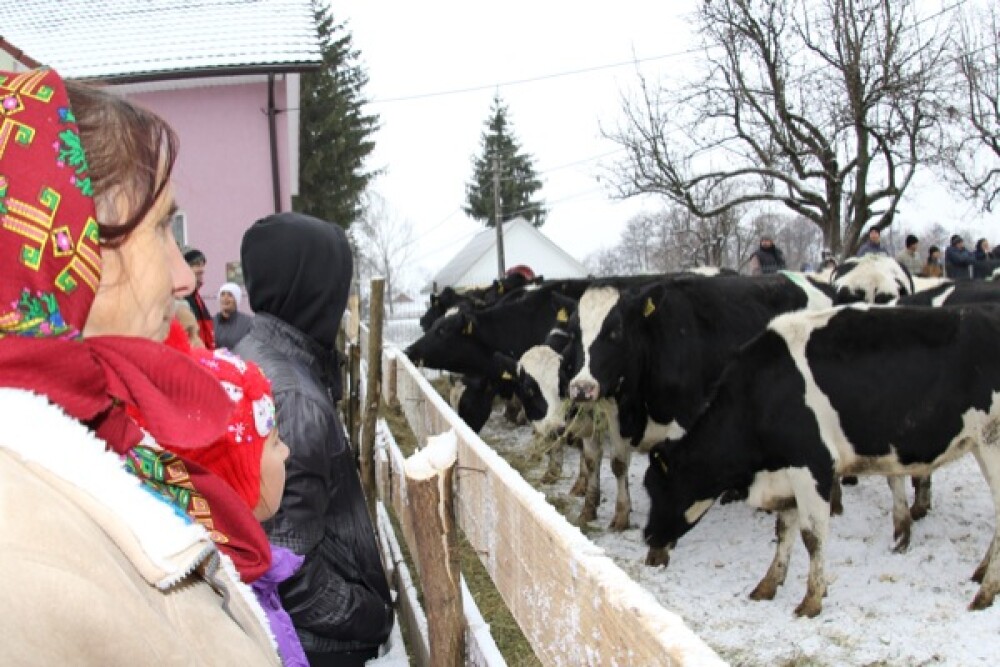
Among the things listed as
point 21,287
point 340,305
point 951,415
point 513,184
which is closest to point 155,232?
point 21,287

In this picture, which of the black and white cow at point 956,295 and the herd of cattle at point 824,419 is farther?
the black and white cow at point 956,295

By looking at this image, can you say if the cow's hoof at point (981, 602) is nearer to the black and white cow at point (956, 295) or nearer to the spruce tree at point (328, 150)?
the black and white cow at point (956, 295)

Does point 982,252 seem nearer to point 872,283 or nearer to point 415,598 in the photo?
point 872,283

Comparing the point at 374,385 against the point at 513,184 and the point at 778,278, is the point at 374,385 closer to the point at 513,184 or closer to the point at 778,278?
the point at 778,278

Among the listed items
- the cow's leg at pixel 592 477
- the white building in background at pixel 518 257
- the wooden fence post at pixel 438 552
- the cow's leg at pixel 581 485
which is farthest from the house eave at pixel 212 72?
the white building in background at pixel 518 257

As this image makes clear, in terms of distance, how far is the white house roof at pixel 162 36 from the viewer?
13.9m

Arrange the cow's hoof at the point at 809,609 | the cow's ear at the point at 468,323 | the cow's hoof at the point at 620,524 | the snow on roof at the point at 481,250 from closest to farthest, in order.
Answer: the cow's hoof at the point at 809,609
the cow's hoof at the point at 620,524
the cow's ear at the point at 468,323
the snow on roof at the point at 481,250

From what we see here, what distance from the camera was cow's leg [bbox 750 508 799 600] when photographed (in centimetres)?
555

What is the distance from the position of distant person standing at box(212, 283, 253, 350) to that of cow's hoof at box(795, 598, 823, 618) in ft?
17.0

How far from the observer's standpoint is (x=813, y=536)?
536cm

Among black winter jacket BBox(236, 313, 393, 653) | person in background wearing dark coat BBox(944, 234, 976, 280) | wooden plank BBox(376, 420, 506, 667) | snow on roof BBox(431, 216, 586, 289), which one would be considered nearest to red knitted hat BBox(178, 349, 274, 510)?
black winter jacket BBox(236, 313, 393, 653)

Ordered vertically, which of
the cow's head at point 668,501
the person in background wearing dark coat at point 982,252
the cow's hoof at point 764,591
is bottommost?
the cow's hoof at point 764,591

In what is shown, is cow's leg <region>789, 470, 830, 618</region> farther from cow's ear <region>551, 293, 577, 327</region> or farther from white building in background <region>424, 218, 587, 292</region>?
white building in background <region>424, 218, 587, 292</region>

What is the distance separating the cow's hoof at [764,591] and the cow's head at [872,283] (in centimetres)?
423
